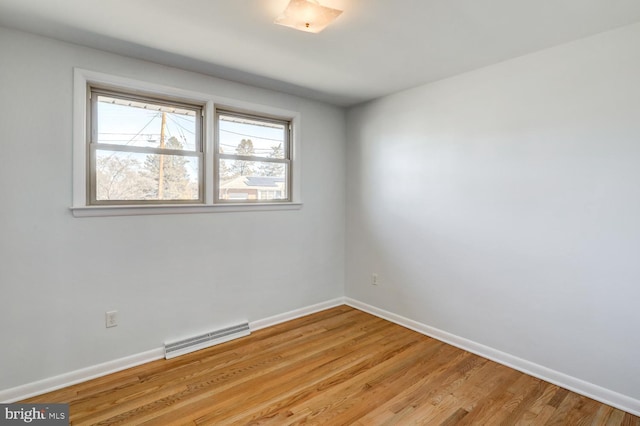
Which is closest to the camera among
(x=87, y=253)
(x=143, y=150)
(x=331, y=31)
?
(x=331, y=31)

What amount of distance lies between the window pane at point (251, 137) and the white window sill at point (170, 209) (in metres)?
0.54

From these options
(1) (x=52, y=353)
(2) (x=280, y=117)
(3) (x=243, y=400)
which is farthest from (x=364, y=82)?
(1) (x=52, y=353)

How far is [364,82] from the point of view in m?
3.10

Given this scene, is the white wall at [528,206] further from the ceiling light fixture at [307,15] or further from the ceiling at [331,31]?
the ceiling light fixture at [307,15]

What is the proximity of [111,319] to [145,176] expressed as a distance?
1163 millimetres

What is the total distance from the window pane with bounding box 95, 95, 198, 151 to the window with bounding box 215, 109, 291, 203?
0.29 metres

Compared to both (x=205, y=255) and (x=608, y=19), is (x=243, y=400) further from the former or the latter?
(x=608, y=19)

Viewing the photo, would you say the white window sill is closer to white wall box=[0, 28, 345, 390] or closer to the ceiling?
white wall box=[0, 28, 345, 390]

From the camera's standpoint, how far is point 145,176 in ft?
8.81

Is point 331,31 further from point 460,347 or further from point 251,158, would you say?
point 460,347

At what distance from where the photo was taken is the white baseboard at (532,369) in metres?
2.11

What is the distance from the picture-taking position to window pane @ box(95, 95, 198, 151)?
99.4 inches

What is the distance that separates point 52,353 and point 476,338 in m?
3.34

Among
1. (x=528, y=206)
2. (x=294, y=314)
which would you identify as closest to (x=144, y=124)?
(x=294, y=314)
